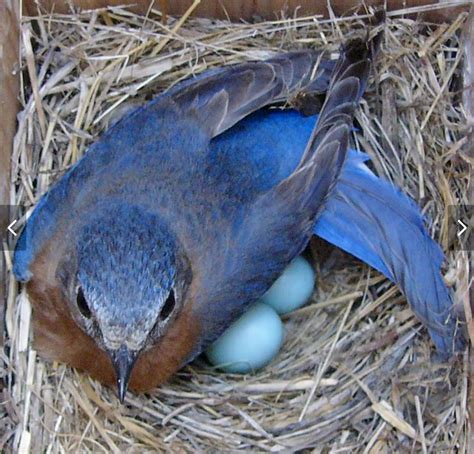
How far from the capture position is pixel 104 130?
4465 millimetres

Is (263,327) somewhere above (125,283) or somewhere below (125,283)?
below

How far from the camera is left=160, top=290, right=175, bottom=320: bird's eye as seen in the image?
12.1 ft

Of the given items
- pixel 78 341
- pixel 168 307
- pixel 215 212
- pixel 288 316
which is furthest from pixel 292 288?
pixel 78 341

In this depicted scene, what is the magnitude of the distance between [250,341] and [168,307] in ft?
1.61

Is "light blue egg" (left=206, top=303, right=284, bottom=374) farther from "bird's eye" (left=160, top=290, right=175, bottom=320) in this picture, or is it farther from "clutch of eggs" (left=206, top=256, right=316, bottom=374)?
"bird's eye" (left=160, top=290, right=175, bottom=320)

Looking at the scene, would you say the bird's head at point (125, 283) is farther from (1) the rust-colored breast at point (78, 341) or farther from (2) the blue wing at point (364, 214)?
(2) the blue wing at point (364, 214)

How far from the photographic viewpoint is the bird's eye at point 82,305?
3670 millimetres

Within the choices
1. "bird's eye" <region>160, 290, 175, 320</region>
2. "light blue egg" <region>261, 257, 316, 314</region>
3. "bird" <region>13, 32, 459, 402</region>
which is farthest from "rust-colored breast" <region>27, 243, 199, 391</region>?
"light blue egg" <region>261, 257, 316, 314</region>

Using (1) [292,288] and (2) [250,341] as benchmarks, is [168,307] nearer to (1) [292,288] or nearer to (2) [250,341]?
(2) [250,341]

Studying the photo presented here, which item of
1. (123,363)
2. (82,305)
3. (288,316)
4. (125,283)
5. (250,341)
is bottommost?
(288,316)

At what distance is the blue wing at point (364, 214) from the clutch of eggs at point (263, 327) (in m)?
0.20

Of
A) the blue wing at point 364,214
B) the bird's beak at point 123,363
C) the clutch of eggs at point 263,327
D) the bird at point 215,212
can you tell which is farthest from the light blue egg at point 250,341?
the bird's beak at point 123,363

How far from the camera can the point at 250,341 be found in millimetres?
4098

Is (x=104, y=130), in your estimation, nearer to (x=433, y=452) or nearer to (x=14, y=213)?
(x=14, y=213)
